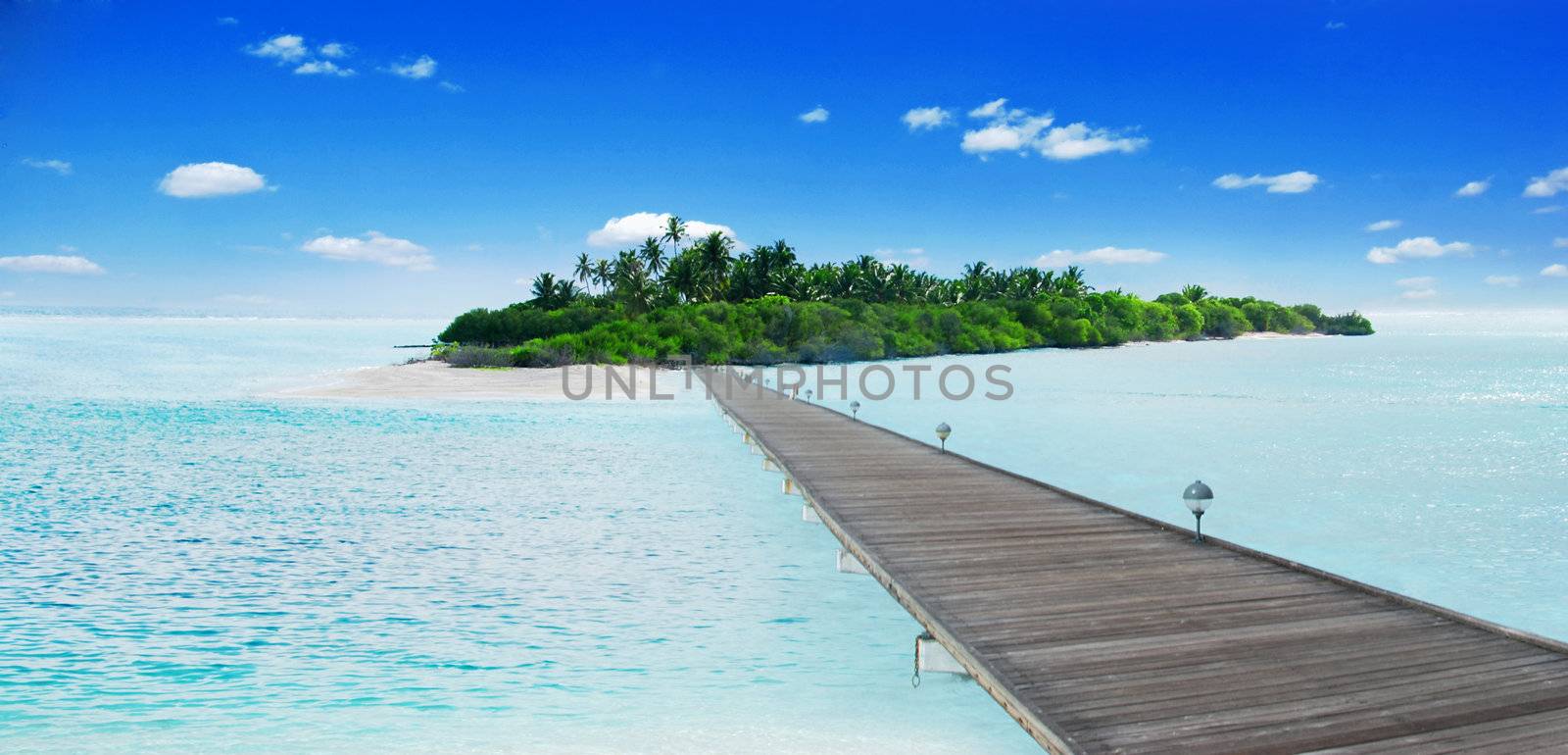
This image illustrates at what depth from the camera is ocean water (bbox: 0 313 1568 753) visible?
18.2 feet

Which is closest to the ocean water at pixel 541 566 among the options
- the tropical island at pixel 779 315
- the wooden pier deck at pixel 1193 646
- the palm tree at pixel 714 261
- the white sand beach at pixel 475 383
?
the wooden pier deck at pixel 1193 646

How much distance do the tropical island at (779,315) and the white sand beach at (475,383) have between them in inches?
108

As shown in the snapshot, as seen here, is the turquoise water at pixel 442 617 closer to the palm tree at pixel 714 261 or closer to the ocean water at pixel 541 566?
the ocean water at pixel 541 566

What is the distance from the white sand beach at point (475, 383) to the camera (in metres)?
28.0

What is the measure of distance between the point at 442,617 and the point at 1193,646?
537cm

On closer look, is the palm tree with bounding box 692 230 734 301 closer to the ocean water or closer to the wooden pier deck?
the ocean water

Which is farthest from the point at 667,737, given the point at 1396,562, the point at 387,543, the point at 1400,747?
the point at 1396,562

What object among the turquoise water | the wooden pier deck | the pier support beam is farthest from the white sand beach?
the wooden pier deck

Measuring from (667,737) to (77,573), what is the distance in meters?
6.56

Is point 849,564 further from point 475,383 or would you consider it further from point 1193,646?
point 475,383

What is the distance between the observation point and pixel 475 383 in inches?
1240

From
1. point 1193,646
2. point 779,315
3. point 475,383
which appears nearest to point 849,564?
point 1193,646

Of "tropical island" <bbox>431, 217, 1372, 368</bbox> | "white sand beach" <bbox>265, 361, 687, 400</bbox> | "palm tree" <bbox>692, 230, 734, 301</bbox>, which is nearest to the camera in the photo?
"white sand beach" <bbox>265, 361, 687, 400</bbox>

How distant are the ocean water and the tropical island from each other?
19.5 metres
